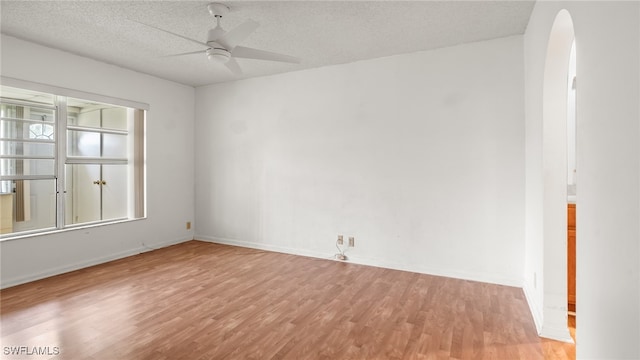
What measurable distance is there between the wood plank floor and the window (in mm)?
926

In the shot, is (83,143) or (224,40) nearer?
(224,40)

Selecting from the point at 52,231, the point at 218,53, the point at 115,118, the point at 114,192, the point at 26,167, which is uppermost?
the point at 218,53

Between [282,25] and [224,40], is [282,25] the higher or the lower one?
the higher one

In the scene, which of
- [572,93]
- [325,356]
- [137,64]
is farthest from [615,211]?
[137,64]

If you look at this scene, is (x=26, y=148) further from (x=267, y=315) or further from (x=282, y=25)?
(x=267, y=315)

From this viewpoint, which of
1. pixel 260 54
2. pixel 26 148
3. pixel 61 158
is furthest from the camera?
pixel 61 158

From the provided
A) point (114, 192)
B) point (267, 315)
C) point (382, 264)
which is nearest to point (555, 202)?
point (382, 264)

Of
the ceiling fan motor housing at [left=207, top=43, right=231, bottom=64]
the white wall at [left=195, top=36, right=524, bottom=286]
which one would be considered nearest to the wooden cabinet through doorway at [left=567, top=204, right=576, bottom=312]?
the white wall at [left=195, top=36, right=524, bottom=286]

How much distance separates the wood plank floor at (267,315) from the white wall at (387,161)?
20.5 inches

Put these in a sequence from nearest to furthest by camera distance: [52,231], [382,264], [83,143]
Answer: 1. [52,231]
2. [382,264]
3. [83,143]

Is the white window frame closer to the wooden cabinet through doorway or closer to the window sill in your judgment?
the window sill

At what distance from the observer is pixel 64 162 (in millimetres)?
3922

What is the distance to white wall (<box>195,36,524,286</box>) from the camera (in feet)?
11.2

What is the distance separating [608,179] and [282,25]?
281 centimetres
